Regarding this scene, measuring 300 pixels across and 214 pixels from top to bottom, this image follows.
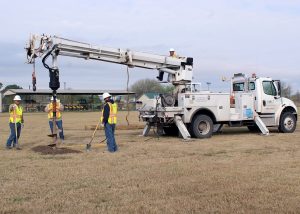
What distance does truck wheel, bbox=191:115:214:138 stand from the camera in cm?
1689

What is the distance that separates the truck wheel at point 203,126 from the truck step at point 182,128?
0.62 m

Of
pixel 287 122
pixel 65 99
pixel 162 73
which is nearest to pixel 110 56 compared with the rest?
pixel 162 73

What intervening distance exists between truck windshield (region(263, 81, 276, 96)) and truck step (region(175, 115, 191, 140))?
14.9 feet

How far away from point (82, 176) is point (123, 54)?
822cm

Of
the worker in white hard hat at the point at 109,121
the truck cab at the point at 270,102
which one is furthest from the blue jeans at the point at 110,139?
the truck cab at the point at 270,102

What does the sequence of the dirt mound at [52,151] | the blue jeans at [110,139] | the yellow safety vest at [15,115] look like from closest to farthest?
the dirt mound at [52,151] < the blue jeans at [110,139] < the yellow safety vest at [15,115]

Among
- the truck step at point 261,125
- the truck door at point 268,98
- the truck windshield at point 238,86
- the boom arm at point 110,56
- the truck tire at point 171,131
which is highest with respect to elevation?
the boom arm at point 110,56

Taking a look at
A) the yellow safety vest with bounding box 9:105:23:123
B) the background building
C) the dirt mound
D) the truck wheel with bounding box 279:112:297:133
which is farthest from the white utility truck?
the background building

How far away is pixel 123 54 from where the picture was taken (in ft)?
54.4

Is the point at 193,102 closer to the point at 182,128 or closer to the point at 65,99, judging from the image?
the point at 182,128

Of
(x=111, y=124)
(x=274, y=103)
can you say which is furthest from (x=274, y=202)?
(x=274, y=103)

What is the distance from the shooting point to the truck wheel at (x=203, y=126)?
1689 cm

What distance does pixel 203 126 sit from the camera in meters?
17.2

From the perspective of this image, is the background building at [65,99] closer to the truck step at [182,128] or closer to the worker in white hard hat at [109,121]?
the truck step at [182,128]
